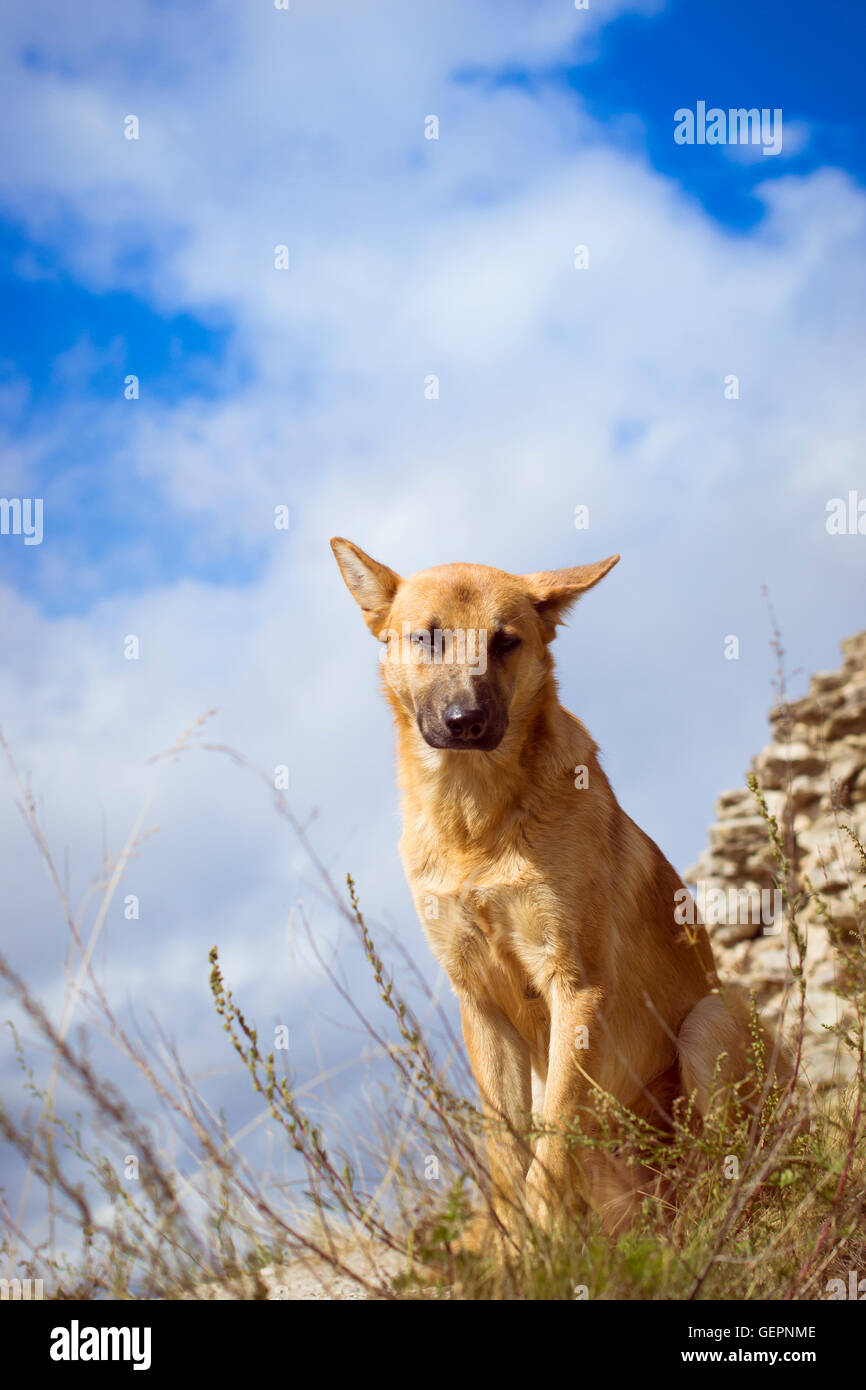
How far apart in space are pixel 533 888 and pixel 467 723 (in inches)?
26.9

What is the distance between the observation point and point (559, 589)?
4.46 metres

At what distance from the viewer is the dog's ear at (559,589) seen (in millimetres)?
4473

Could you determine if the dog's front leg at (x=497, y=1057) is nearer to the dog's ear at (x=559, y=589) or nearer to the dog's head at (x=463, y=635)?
the dog's head at (x=463, y=635)

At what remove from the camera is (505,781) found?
164 inches

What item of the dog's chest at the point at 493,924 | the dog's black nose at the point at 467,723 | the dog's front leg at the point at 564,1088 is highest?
the dog's black nose at the point at 467,723

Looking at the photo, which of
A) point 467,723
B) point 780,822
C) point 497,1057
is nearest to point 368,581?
point 467,723

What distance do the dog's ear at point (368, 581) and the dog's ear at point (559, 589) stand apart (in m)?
0.63

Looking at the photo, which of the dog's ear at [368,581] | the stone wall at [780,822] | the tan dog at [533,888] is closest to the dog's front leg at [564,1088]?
the tan dog at [533,888]

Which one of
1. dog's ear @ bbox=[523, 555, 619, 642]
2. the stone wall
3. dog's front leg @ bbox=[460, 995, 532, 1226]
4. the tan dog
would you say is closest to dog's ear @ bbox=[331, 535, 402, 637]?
the tan dog

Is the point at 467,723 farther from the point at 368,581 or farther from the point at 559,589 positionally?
the point at 368,581

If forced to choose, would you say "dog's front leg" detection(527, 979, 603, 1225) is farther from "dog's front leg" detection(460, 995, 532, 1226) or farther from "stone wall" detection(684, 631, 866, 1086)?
"stone wall" detection(684, 631, 866, 1086)

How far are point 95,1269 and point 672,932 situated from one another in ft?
8.42

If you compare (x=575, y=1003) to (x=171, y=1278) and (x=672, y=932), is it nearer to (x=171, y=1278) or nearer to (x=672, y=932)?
(x=672, y=932)
